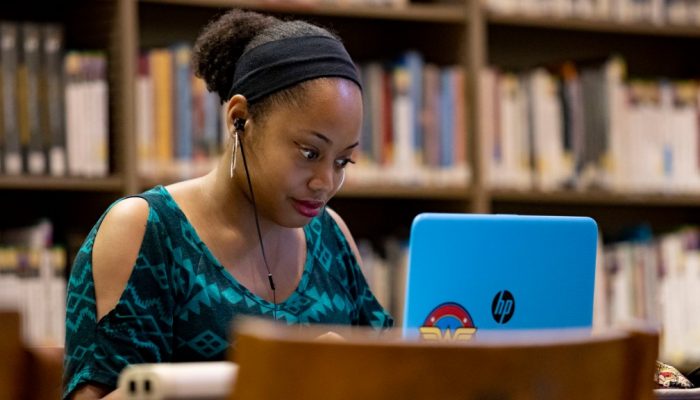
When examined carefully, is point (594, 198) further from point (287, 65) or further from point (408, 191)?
point (287, 65)

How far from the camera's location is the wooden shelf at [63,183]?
269 centimetres

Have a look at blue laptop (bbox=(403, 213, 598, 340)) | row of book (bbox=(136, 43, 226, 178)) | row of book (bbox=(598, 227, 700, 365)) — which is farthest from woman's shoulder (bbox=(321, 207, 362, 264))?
row of book (bbox=(598, 227, 700, 365))

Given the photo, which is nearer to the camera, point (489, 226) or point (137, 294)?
point (489, 226)

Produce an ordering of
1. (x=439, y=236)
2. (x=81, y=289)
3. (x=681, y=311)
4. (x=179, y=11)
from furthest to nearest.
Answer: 1. (x=681, y=311)
2. (x=179, y=11)
3. (x=81, y=289)
4. (x=439, y=236)

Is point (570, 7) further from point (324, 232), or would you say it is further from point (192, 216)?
point (192, 216)

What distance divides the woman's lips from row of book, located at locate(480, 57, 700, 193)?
4.71 feet

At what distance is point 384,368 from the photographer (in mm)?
897

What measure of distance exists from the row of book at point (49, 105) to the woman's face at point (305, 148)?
1.12 metres

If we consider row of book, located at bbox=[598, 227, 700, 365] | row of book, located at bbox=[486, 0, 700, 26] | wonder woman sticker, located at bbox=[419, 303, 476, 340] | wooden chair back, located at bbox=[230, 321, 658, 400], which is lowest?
row of book, located at bbox=[598, 227, 700, 365]

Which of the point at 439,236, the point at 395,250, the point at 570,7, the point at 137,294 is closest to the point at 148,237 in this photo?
the point at 137,294

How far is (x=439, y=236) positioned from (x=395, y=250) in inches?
66.9

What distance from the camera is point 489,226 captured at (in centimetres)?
149

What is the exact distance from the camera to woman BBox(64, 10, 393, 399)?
160 centimetres

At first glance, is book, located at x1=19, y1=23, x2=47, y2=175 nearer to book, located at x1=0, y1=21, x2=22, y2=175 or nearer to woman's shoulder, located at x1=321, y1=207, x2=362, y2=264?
book, located at x1=0, y1=21, x2=22, y2=175
